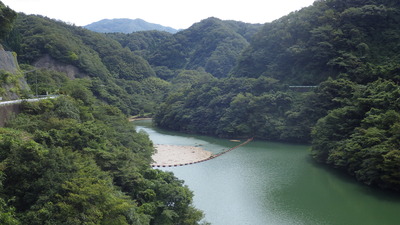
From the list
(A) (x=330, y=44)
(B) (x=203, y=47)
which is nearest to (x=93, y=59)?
(B) (x=203, y=47)

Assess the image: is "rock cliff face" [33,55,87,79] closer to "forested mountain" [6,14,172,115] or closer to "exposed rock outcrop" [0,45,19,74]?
"forested mountain" [6,14,172,115]

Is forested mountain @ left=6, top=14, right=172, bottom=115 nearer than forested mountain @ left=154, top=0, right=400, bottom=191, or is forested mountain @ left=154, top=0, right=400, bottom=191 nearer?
forested mountain @ left=154, top=0, right=400, bottom=191

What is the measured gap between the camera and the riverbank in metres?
36.2

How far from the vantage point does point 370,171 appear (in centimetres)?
2373

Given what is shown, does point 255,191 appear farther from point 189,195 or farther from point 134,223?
point 134,223

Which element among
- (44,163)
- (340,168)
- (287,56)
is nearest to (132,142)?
(44,163)

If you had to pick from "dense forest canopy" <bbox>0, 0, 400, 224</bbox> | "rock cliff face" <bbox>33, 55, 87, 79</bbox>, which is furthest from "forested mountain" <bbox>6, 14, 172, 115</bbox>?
"dense forest canopy" <bbox>0, 0, 400, 224</bbox>

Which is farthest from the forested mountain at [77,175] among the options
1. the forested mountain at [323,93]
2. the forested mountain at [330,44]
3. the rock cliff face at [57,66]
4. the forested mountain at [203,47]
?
the forested mountain at [203,47]

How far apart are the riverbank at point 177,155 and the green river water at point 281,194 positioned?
83.1 inches

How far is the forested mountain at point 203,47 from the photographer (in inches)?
3888

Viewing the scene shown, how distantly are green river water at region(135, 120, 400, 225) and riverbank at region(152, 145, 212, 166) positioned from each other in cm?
211

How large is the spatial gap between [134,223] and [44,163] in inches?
168

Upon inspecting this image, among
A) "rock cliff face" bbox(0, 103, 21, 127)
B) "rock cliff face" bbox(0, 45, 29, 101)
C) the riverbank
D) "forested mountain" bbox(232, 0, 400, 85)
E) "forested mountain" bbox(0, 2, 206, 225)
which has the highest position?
"forested mountain" bbox(232, 0, 400, 85)

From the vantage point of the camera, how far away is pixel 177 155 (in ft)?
127
